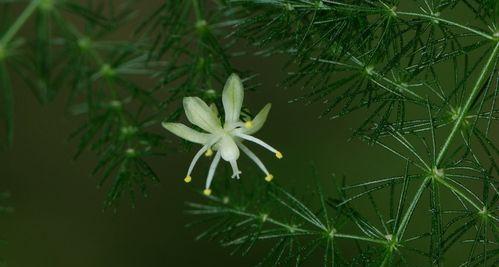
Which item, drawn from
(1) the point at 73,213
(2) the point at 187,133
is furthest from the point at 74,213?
(2) the point at 187,133

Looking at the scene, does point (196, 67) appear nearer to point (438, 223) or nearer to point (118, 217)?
point (438, 223)

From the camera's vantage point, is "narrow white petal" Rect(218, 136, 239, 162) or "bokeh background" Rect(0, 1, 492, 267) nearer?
"narrow white petal" Rect(218, 136, 239, 162)

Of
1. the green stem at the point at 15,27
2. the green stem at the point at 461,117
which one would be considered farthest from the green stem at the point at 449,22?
the green stem at the point at 15,27

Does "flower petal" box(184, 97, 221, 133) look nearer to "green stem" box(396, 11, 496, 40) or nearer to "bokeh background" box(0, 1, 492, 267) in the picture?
"green stem" box(396, 11, 496, 40)

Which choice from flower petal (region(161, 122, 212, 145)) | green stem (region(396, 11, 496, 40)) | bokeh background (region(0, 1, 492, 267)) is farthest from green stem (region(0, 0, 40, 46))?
bokeh background (region(0, 1, 492, 267))

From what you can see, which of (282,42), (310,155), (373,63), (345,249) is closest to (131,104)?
(310,155)

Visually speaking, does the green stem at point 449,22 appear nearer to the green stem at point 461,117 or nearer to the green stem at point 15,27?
the green stem at point 461,117

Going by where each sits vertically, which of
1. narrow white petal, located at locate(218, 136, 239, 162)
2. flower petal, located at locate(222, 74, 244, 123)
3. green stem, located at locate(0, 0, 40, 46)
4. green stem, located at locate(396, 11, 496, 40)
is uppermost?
green stem, located at locate(396, 11, 496, 40)
